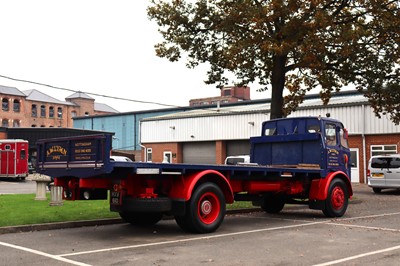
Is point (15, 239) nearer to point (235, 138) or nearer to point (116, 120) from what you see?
point (235, 138)

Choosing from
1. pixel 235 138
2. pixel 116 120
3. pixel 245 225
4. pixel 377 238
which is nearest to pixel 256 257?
pixel 377 238

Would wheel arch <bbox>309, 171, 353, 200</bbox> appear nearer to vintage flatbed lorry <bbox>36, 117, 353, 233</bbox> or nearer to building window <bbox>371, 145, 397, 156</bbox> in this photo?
vintage flatbed lorry <bbox>36, 117, 353, 233</bbox>

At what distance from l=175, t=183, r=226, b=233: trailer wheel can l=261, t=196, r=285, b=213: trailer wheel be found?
4.14 meters

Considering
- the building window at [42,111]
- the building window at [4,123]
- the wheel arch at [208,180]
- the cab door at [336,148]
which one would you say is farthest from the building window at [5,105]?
the wheel arch at [208,180]

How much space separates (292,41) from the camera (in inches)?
661

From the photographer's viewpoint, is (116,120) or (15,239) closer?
(15,239)

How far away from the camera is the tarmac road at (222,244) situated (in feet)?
24.4

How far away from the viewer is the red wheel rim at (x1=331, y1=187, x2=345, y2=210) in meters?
13.2

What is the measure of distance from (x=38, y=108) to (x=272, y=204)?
78814 millimetres

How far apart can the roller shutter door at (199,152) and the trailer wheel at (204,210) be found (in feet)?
90.0

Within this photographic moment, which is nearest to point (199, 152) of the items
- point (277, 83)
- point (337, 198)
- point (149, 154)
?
point (149, 154)

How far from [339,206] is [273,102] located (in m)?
7.09

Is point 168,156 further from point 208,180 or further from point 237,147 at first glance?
point 208,180

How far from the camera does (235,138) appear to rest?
36.3 meters
